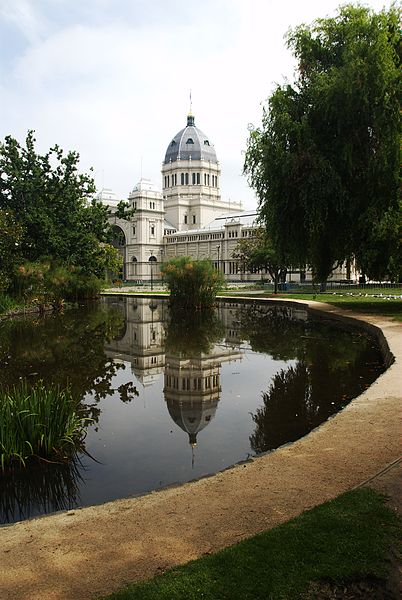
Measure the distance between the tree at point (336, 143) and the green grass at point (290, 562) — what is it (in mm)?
14988

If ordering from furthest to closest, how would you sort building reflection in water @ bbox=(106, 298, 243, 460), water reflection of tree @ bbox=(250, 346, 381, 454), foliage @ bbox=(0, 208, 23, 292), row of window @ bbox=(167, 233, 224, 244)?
row of window @ bbox=(167, 233, 224, 244) → foliage @ bbox=(0, 208, 23, 292) → building reflection in water @ bbox=(106, 298, 243, 460) → water reflection of tree @ bbox=(250, 346, 381, 454)

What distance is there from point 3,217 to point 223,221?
66.7m

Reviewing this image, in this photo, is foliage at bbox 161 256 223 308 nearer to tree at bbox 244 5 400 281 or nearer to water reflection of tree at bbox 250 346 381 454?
tree at bbox 244 5 400 281

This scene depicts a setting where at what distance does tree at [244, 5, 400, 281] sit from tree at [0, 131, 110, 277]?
41.3ft

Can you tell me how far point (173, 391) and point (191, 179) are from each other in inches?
3645

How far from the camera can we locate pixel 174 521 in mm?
3674

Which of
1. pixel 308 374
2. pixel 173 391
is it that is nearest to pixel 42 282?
pixel 173 391

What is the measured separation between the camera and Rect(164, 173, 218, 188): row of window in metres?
98.0

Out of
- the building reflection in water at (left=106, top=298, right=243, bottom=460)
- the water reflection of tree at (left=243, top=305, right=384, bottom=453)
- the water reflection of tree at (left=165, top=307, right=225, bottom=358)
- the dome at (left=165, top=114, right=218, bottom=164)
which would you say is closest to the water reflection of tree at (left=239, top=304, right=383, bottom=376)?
the water reflection of tree at (left=243, top=305, right=384, bottom=453)

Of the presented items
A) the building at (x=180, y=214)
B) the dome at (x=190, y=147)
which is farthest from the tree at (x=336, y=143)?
the dome at (x=190, y=147)

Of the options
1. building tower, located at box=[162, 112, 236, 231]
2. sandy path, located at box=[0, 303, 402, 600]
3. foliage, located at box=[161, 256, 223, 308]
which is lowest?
sandy path, located at box=[0, 303, 402, 600]

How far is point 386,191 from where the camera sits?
18.3 meters

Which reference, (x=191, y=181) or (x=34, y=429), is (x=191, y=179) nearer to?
(x=191, y=181)

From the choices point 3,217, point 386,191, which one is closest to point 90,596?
point 386,191
